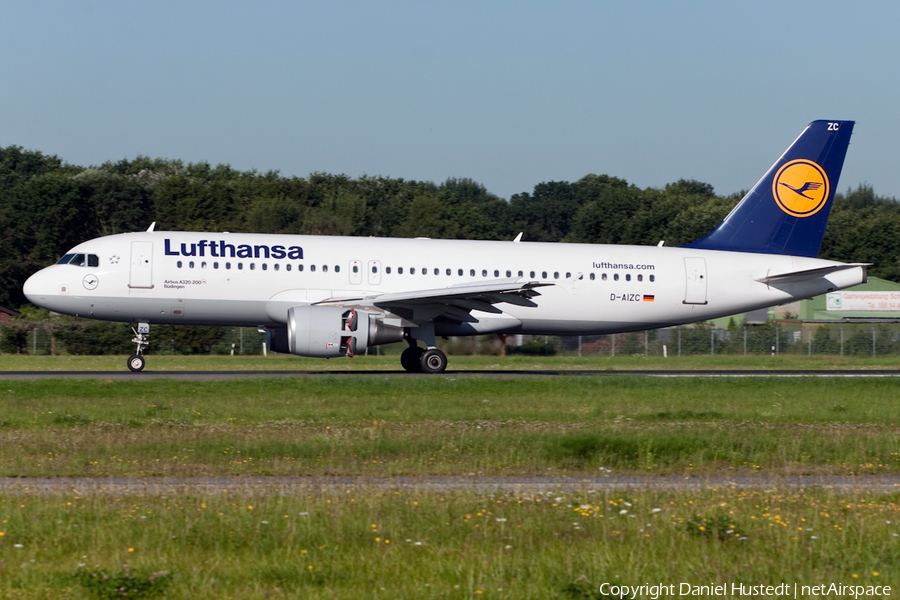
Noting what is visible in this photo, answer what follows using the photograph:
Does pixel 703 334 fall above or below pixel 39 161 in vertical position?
below

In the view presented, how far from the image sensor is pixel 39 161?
117 m

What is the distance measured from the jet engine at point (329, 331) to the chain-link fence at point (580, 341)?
17.2 metres

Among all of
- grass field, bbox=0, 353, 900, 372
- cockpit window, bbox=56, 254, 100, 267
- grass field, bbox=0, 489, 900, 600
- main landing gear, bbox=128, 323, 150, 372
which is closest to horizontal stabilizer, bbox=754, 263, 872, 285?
grass field, bbox=0, 353, 900, 372

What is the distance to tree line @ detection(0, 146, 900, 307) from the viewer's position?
85062mm

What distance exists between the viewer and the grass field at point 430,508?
7.99m

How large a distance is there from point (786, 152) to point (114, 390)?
74.2ft

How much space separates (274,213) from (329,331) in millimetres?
60331

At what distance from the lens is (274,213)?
85.0m

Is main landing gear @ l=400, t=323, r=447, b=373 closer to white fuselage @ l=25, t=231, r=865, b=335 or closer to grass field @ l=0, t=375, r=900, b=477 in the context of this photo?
white fuselage @ l=25, t=231, r=865, b=335

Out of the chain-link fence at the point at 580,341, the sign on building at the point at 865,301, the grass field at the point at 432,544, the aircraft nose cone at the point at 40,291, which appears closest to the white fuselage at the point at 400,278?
the aircraft nose cone at the point at 40,291

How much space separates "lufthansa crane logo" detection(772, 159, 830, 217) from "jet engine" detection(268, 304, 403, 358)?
570 inches

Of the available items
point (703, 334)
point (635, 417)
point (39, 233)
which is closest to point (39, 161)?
point (39, 233)

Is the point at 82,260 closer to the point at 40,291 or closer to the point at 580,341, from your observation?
the point at 40,291

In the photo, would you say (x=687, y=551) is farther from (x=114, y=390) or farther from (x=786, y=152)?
(x=786, y=152)
